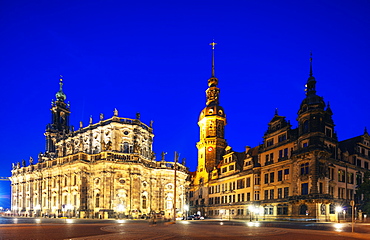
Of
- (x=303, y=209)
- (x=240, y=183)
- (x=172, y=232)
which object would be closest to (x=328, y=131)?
(x=303, y=209)

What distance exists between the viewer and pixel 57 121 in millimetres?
109688

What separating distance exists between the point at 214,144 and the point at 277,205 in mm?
31792

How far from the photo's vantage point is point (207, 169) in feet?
297

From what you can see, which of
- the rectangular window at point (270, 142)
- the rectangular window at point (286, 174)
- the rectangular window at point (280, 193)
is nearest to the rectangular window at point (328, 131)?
the rectangular window at point (286, 174)

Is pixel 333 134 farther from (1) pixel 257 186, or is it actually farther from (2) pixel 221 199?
(2) pixel 221 199

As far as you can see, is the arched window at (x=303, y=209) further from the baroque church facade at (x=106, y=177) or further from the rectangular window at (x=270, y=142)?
the baroque church facade at (x=106, y=177)

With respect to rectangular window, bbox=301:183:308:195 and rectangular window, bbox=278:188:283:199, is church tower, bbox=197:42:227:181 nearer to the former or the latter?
rectangular window, bbox=278:188:283:199

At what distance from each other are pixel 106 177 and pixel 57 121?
43441mm

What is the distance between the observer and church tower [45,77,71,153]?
106m

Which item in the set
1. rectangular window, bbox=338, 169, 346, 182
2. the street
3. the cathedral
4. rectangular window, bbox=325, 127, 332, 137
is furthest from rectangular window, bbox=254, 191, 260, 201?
the street

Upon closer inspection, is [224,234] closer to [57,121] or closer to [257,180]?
[257,180]

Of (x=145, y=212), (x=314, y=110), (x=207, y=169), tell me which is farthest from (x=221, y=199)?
(x=314, y=110)

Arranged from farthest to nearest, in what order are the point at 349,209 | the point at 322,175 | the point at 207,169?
the point at 207,169 → the point at 349,209 → the point at 322,175

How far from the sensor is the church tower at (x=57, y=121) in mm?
106188
